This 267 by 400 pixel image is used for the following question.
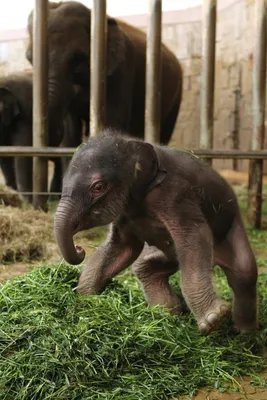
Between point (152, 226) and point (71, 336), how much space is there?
58 cm

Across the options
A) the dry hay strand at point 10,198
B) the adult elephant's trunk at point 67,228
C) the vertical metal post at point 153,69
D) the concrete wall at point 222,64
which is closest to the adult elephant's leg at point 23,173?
the dry hay strand at point 10,198

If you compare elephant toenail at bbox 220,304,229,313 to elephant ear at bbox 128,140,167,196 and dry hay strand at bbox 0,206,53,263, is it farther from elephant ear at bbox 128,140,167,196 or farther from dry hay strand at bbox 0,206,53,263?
dry hay strand at bbox 0,206,53,263

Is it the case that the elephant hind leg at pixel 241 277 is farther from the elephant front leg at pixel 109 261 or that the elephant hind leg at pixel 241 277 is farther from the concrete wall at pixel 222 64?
the concrete wall at pixel 222 64

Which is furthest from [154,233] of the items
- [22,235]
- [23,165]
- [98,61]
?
[23,165]

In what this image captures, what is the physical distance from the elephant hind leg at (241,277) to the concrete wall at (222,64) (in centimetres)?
874

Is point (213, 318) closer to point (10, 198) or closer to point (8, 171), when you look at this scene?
point (10, 198)

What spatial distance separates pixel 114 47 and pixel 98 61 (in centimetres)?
121

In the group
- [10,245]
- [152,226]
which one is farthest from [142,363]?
[10,245]

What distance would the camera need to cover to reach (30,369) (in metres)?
1.94

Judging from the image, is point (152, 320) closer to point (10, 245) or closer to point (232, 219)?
point (232, 219)

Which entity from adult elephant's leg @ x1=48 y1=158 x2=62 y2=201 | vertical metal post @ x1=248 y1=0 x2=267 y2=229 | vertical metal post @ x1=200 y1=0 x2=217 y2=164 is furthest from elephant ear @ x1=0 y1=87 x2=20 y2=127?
vertical metal post @ x1=248 y1=0 x2=267 y2=229

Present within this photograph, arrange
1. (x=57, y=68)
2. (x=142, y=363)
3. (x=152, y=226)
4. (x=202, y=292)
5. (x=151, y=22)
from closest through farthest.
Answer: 1. (x=142, y=363)
2. (x=202, y=292)
3. (x=152, y=226)
4. (x=151, y=22)
5. (x=57, y=68)

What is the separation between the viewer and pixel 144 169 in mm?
2350

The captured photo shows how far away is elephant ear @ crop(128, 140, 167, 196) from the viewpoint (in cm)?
235
